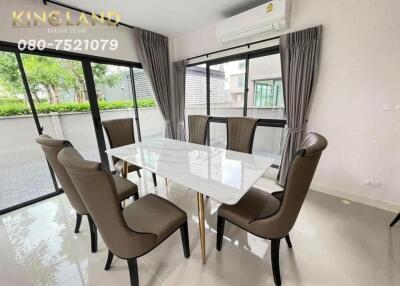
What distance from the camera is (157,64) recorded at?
329 centimetres

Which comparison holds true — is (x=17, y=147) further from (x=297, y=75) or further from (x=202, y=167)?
(x=297, y=75)

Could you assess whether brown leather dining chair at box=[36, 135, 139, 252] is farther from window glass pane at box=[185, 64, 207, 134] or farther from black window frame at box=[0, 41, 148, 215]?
window glass pane at box=[185, 64, 207, 134]

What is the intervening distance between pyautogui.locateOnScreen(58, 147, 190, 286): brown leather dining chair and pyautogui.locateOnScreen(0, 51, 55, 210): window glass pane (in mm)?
1939

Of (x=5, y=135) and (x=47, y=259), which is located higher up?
(x=5, y=135)

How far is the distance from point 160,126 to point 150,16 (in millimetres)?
2002

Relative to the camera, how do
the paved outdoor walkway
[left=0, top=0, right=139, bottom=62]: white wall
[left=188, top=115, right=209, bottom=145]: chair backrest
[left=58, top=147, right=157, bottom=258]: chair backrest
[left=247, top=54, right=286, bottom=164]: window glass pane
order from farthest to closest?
[left=247, top=54, right=286, bottom=164]: window glass pane
[left=188, top=115, right=209, bottom=145]: chair backrest
the paved outdoor walkway
[left=0, top=0, right=139, bottom=62]: white wall
[left=58, top=147, right=157, bottom=258]: chair backrest

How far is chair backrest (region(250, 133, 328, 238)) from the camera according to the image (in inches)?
34.5

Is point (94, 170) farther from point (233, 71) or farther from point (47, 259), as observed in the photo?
point (233, 71)

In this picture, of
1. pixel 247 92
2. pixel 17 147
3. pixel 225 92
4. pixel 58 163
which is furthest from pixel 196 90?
pixel 17 147

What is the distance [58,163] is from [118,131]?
3.98 ft

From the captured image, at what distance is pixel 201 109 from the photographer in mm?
3631

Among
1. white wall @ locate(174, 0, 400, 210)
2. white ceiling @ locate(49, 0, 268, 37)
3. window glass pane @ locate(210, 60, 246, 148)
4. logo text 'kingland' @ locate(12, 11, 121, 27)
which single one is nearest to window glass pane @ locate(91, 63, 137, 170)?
logo text 'kingland' @ locate(12, 11, 121, 27)

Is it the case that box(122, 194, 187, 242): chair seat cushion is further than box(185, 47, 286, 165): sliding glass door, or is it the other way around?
box(185, 47, 286, 165): sliding glass door

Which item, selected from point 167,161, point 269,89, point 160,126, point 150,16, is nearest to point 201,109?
point 160,126
